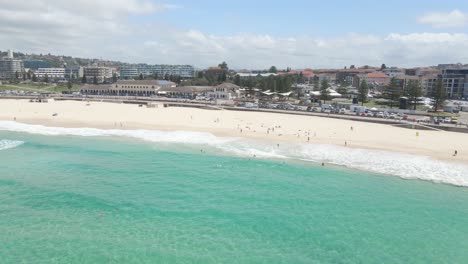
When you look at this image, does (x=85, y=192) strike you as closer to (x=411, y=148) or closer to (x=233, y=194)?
(x=233, y=194)

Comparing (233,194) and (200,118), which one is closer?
(233,194)

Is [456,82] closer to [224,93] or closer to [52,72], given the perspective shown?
[224,93]

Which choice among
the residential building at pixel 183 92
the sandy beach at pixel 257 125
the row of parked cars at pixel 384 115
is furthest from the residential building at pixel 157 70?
the row of parked cars at pixel 384 115

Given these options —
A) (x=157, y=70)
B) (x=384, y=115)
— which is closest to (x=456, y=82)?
(x=384, y=115)

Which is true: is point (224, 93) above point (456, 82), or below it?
below

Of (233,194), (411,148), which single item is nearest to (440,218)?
(233,194)

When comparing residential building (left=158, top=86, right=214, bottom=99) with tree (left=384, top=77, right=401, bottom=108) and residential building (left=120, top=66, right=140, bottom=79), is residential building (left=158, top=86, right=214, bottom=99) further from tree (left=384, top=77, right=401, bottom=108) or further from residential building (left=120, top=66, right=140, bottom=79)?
residential building (left=120, top=66, right=140, bottom=79)

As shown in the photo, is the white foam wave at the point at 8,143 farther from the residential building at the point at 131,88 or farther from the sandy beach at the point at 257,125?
the residential building at the point at 131,88
